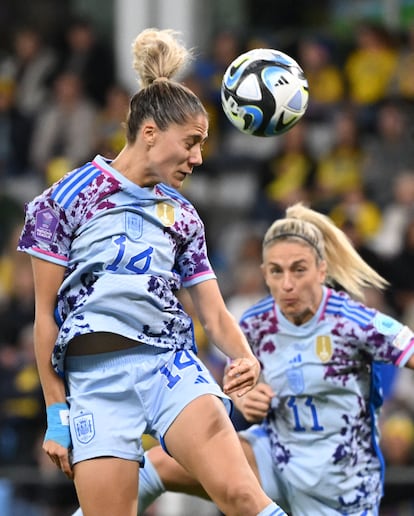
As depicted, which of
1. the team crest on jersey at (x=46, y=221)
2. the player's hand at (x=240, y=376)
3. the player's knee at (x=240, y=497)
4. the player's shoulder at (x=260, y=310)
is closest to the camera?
the player's knee at (x=240, y=497)

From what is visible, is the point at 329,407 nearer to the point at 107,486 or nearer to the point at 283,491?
the point at 283,491

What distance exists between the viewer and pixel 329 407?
16.2ft

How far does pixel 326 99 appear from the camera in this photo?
10.6 meters

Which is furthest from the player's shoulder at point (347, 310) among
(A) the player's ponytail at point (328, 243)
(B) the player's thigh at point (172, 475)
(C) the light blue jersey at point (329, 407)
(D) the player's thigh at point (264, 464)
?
(B) the player's thigh at point (172, 475)

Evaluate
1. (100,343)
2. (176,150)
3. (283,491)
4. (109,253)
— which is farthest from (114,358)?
(283,491)

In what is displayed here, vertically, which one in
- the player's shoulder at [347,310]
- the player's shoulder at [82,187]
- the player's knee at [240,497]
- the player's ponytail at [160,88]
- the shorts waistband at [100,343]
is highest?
the player's ponytail at [160,88]

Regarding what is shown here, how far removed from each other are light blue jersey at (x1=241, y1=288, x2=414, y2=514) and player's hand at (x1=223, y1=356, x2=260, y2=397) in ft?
2.81

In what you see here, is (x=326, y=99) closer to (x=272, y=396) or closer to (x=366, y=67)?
(x=366, y=67)

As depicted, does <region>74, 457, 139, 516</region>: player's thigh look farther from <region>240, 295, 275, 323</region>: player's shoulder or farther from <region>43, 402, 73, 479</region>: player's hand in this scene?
<region>240, 295, 275, 323</region>: player's shoulder

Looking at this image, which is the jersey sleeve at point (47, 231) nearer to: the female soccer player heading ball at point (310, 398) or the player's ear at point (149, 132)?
the player's ear at point (149, 132)

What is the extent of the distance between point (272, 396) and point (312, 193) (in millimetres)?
4966

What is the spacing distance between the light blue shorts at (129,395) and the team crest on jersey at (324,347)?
2.79 feet

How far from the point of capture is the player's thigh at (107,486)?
399 centimetres

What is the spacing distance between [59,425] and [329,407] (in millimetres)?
1273
